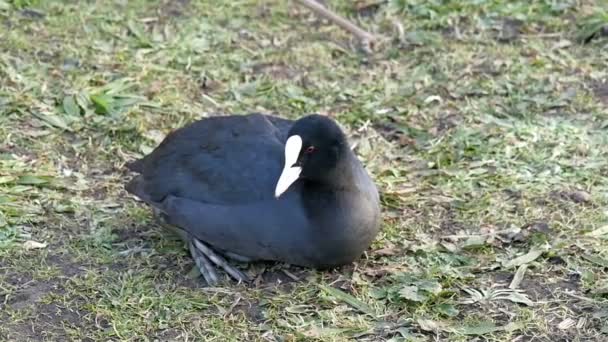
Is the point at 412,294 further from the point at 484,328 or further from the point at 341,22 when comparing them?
the point at 341,22

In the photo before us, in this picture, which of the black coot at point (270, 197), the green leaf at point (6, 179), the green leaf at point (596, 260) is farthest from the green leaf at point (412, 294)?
the green leaf at point (6, 179)

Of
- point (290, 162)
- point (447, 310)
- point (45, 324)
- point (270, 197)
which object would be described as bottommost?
point (45, 324)

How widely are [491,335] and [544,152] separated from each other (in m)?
1.51

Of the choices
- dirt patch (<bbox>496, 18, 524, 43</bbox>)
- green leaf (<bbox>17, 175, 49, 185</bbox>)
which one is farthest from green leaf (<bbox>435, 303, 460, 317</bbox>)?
dirt patch (<bbox>496, 18, 524, 43</bbox>)

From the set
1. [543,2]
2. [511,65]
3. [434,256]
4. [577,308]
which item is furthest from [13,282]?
[543,2]

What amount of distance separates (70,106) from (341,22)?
69.9 inches

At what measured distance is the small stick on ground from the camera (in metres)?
6.31

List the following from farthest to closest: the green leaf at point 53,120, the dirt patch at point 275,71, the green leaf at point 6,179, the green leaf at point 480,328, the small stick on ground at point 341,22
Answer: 1. the small stick on ground at point 341,22
2. the dirt patch at point 275,71
3. the green leaf at point 53,120
4. the green leaf at point 6,179
5. the green leaf at point 480,328

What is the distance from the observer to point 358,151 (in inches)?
204

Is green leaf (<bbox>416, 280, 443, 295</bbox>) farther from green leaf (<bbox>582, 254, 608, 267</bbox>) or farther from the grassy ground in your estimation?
green leaf (<bbox>582, 254, 608, 267</bbox>)

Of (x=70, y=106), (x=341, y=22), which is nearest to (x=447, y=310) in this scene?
(x=70, y=106)

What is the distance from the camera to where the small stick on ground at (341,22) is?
20.7 ft

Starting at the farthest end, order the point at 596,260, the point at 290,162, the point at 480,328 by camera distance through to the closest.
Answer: the point at 596,260 → the point at 290,162 → the point at 480,328

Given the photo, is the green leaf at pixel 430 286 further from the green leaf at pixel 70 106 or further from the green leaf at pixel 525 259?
the green leaf at pixel 70 106
